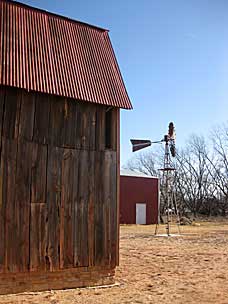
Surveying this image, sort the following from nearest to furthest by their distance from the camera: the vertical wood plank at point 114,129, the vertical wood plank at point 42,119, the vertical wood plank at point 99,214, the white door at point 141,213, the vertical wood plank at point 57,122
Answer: the vertical wood plank at point 42,119 → the vertical wood plank at point 57,122 → the vertical wood plank at point 99,214 → the vertical wood plank at point 114,129 → the white door at point 141,213

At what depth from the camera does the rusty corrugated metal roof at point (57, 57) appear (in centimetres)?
728

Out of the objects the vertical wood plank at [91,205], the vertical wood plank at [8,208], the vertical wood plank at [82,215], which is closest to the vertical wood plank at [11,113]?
the vertical wood plank at [8,208]

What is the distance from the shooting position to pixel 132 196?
1258 inches

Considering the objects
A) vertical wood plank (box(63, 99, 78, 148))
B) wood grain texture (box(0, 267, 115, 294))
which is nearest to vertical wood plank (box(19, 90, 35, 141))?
vertical wood plank (box(63, 99, 78, 148))

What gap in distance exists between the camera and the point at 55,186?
24.3 ft

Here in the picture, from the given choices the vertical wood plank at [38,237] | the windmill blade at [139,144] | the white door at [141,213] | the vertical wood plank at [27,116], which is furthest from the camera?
the white door at [141,213]

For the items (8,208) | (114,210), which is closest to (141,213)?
(114,210)

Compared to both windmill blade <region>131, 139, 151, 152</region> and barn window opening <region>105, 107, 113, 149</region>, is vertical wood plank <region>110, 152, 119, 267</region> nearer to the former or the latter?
barn window opening <region>105, 107, 113, 149</region>

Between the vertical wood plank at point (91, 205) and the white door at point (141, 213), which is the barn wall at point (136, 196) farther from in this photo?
the vertical wood plank at point (91, 205)

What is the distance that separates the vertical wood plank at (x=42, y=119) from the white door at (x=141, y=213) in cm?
2527

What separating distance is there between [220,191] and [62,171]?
147 ft

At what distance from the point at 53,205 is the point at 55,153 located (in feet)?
3.00

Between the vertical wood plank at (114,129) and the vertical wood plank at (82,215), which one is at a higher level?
the vertical wood plank at (114,129)

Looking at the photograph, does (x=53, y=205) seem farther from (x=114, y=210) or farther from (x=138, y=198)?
(x=138, y=198)
